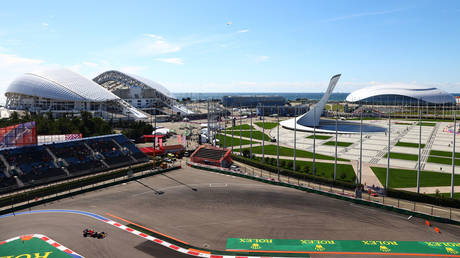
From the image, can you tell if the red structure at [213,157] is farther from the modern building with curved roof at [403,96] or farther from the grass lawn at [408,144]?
the modern building with curved roof at [403,96]

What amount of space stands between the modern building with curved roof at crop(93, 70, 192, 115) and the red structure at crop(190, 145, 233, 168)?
271 feet

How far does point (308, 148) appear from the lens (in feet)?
194

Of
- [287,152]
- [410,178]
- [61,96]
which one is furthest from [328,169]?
[61,96]

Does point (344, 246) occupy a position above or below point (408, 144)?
below

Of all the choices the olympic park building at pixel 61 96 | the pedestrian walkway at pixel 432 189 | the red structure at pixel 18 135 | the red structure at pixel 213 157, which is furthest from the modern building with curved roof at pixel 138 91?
the pedestrian walkway at pixel 432 189

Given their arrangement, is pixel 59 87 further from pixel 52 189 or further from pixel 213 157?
pixel 52 189

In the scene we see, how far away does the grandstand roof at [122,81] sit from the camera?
135 meters

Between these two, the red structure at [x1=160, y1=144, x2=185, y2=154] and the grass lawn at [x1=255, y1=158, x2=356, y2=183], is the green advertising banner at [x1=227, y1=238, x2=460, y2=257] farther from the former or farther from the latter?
the red structure at [x1=160, y1=144, x2=185, y2=154]

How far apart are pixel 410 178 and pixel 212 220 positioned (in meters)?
27.9

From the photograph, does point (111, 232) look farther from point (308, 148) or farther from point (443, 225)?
point (308, 148)

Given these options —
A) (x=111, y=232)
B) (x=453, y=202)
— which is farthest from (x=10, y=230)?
(x=453, y=202)

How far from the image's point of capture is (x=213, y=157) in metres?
48.0

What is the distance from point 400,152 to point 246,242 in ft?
145

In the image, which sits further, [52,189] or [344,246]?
[52,189]
